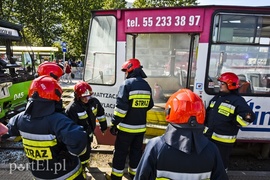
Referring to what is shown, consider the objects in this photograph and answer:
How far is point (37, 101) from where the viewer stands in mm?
2080

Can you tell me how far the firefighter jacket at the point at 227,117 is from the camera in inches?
116

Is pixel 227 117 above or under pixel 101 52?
under

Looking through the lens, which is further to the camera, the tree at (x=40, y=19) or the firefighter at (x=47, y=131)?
the tree at (x=40, y=19)

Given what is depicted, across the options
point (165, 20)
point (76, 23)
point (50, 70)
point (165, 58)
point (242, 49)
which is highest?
point (76, 23)

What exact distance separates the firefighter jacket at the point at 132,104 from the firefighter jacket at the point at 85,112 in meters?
0.34

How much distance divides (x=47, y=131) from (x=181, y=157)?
4.10ft

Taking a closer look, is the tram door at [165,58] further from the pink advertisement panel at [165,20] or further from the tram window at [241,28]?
the tram window at [241,28]

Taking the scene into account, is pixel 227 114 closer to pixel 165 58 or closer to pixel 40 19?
pixel 165 58

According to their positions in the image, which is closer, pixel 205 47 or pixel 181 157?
pixel 181 157

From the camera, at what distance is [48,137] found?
210 cm

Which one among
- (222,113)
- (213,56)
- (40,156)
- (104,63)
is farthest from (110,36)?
(40,156)

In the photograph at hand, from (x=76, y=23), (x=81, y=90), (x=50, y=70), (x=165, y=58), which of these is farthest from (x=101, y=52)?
(x=76, y=23)

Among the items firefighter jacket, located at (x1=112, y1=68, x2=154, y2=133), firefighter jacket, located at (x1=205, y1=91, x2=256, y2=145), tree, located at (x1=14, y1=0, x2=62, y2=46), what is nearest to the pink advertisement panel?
firefighter jacket, located at (x1=112, y1=68, x2=154, y2=133)

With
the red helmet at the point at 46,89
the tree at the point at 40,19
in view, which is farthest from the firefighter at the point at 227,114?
the tree at the point at 40,19
